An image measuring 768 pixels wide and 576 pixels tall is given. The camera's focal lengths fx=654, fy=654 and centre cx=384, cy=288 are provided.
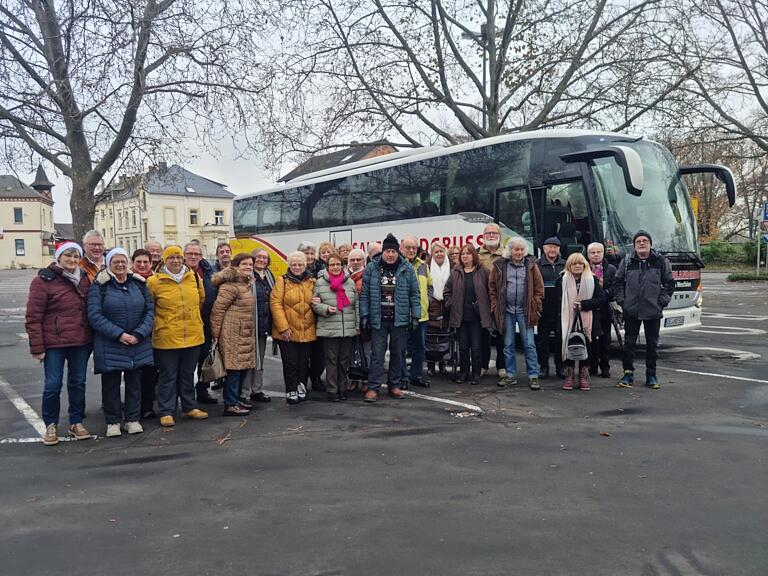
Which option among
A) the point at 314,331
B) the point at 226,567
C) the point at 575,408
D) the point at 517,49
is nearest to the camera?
the point at 226,567

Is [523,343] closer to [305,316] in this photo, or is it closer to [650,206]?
[305,316]

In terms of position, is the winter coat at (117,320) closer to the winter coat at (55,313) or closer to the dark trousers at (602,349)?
the winter coat at (55,313)

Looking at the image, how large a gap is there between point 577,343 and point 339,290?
2968mm

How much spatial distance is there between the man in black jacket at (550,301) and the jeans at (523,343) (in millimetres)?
412

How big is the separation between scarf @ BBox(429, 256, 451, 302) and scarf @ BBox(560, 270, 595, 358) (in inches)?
58.7

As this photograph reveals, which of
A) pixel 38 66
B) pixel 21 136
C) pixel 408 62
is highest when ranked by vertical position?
pixel 408 62

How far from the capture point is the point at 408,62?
19.8 metres

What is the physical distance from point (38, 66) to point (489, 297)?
40.2 feet

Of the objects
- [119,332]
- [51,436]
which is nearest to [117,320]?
[119,332]

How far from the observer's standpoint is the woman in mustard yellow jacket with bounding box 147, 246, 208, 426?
Result: 656 cm

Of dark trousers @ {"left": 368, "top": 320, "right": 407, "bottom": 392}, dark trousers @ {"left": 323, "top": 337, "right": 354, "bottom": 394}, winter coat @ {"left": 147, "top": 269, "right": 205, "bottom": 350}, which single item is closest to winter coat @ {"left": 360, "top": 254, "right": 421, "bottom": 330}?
dark trousers @ {"left": 368, "top": 320, "right": 407, "bottom": 392}

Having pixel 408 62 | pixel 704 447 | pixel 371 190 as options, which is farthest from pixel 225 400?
pixel 408 62

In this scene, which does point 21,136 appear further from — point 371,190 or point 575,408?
point 575,408

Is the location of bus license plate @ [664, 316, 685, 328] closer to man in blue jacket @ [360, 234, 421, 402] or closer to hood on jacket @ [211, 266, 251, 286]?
man in blue jacket @ [360, 234, 421, 402]
